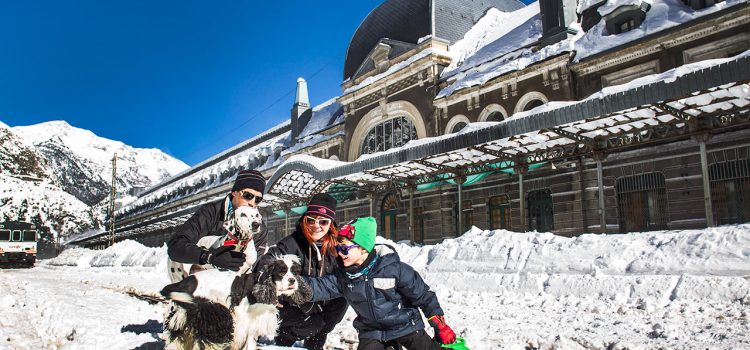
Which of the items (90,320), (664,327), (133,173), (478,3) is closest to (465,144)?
(664,327)

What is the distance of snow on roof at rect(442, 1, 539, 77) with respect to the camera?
977 inches

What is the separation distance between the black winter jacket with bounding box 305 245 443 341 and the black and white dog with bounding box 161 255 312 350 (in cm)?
43

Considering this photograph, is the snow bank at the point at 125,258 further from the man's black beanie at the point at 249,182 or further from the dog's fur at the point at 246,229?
the dog's fur at the point at 246,229

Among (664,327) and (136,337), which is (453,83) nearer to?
(664,327)

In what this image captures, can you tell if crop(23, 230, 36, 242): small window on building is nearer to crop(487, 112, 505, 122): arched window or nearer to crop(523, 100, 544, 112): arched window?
crop(487, 112, 505, 122): arched window

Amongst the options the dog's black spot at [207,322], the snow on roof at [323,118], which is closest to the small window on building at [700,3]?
the dog's black spot at [207,322]

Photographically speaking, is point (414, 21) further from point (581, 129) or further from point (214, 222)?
point (214, 222)

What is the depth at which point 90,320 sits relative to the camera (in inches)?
240

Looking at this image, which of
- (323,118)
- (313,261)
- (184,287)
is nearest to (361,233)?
(313,261)

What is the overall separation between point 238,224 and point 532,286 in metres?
7.30

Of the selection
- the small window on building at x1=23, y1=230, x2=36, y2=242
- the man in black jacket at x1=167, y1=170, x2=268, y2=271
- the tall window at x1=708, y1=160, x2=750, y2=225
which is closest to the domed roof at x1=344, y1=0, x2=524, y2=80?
the tall window at x1=708, y1=160, x2=750, y2=225

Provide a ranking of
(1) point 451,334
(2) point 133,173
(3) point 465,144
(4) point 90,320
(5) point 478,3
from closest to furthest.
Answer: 1. (1) point 451,334
2. (4) point 90,320
3. (3) point 465,144
4. (5) point 478,3
5. (2) point 133,173

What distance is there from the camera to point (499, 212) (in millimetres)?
23094

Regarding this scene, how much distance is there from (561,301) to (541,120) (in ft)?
23.2
